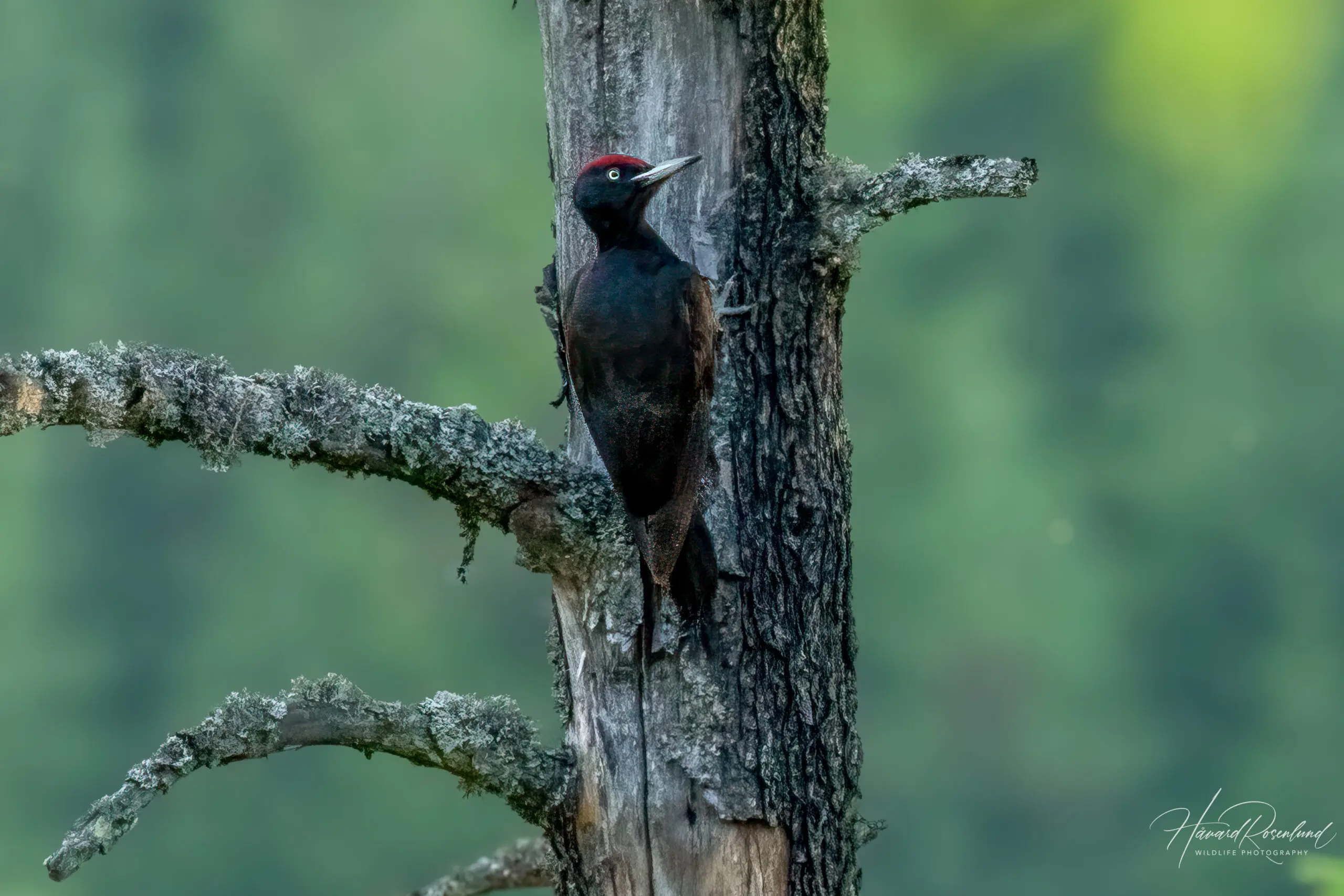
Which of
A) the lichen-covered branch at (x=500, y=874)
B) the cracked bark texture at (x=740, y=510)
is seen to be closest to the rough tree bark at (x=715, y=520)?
the cracked bark texture at (x=740, y=510)

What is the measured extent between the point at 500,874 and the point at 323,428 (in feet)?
3.35

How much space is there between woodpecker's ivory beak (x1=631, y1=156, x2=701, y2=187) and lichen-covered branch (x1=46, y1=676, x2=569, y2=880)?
0.75 meters

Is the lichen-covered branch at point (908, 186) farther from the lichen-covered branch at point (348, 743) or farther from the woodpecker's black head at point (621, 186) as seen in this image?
the lichen-covered branch at point (348, 743)

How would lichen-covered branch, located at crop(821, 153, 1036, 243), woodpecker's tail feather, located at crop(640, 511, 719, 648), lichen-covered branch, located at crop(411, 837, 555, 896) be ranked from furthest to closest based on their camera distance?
1. lichen-covered branch, located at crop(411, 837, 555, 896)
2. woodpecker's tail feather, located at crop(640, 511, 719, 648)
3. lichen-covered branch, located at crop(821, 153, 1036, 243)

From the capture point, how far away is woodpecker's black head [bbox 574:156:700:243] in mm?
1813

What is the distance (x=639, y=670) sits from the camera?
186cm

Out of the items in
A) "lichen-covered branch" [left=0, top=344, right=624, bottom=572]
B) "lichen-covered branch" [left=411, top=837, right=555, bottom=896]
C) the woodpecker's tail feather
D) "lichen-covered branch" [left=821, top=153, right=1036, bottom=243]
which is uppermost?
"lichen-covered branch" [left=821, top=153, right=1036, bottom=243]

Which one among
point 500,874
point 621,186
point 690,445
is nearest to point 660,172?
point 621,186

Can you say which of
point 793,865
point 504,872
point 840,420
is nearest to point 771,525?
point 840,420

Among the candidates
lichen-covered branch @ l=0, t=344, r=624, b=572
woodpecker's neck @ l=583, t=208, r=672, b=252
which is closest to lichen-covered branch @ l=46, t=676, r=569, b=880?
lichen-covered branch @ l=0, t=344, r=624, b=572

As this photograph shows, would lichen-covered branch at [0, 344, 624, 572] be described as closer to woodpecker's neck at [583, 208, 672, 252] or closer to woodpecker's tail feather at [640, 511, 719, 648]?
woodpecker's tail feather at [640, 511, 719, 648]

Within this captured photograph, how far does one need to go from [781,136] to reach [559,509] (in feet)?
2.04

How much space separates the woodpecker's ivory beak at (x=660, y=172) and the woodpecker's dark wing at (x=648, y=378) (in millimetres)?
105

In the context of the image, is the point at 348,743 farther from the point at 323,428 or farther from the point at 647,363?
the point at 647,363
